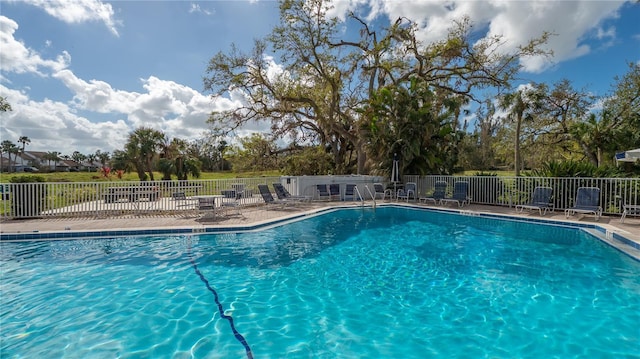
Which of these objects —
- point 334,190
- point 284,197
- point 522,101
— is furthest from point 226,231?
point 522,101

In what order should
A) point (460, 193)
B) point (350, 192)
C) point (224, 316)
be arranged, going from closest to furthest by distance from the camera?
point (224, 316), point (460, 193), point (350, 192)

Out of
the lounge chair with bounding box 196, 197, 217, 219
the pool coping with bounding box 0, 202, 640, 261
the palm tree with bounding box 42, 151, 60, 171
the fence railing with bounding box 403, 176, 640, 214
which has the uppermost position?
the palm tree with bounding box 42, 151, 60, 171

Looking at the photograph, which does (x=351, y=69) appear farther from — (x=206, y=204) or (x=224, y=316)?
(x=224, y=316)

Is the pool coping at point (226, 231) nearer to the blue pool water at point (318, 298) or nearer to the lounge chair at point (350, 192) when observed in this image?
the blue pool water at point (318, 298)

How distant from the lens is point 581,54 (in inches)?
723

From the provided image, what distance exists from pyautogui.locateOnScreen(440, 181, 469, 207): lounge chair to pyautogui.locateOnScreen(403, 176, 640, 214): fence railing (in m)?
0.71

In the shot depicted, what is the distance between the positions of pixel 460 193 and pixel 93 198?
14.3 metres

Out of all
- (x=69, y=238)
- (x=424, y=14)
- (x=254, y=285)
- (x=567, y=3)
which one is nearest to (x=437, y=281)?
(x=254, y=285)

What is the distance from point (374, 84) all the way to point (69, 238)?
1930 centimetres

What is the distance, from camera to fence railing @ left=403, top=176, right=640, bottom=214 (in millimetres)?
10047

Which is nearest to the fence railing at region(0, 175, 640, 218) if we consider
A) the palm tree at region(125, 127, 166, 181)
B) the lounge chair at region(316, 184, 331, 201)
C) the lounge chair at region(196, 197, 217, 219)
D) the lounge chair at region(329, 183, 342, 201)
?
the lounge chair at region(196, 197, 217, 219)

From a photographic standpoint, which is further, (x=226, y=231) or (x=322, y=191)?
(x=322, y=191)

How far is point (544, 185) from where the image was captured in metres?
11.5

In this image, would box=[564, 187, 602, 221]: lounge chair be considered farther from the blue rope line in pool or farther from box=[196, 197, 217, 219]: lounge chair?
box=[196, 197, 217, 219]: lounge chair
